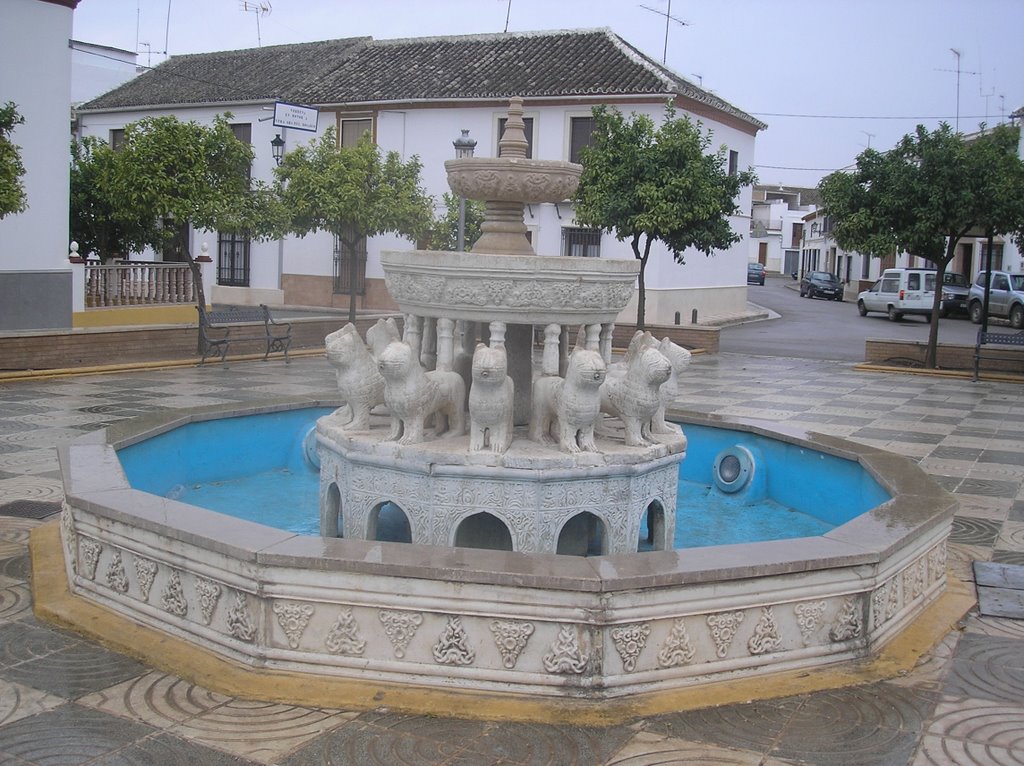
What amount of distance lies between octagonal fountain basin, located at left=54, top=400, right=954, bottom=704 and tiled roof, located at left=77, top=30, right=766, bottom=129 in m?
21.8

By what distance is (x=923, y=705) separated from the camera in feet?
14.8

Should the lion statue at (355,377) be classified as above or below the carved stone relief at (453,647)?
above

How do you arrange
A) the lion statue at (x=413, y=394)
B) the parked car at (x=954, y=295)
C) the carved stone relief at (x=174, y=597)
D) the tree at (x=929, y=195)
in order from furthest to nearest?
the parked car at (x=954, y=295)
the tree at (x=929, y=195)
the lion statue at (x=413, y=394)
the carved stone relief at (x=174, y=597)

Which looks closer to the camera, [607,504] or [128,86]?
[607,504]

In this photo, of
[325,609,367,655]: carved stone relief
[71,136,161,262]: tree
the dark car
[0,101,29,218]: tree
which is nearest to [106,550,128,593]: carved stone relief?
[325,609,367,655]: carved stone relief

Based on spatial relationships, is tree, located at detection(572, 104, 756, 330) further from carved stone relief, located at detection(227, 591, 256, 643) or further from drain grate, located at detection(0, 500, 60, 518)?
carved stone relief, located at detection(227, 591, 256, 643)

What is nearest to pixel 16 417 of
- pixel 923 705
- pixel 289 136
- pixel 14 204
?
pixel 14 204

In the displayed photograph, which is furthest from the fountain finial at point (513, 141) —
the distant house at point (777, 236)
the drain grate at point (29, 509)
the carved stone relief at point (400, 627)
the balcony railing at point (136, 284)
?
the distant house at point (777, 236)

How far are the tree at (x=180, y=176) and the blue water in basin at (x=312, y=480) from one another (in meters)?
8.77

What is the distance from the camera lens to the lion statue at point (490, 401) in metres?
5.69

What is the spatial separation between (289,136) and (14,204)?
1803 cm

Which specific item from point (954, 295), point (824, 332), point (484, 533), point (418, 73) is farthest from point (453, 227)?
point (954, 295)

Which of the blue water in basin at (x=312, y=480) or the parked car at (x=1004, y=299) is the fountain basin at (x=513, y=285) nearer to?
the blue water in basin at (x=312, y=480)

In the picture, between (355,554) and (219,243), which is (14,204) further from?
(219,243)
